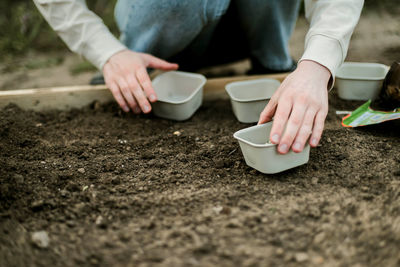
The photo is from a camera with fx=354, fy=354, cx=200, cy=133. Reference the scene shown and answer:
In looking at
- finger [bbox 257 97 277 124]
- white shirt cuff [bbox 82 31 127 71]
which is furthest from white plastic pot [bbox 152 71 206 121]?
finger [bbox 257 97 277 124]

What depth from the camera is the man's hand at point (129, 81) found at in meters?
1.37

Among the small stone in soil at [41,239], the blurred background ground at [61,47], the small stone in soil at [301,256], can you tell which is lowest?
the blurred background ground at [61,47]

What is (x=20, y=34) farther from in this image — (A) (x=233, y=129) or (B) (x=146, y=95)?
(A) (x=233, y=129)

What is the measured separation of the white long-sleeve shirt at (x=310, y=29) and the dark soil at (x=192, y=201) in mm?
299

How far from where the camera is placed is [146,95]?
1379 mm

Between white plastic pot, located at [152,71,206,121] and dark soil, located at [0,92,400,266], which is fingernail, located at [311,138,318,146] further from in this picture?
white plastic pot, located at [152,71,206,121]

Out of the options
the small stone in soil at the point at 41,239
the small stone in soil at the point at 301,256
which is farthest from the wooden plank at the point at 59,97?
the small stone in soil at the point at 301,256

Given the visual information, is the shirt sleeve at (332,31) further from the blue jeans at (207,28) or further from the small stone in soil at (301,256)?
the small stone in soil at (301,256)

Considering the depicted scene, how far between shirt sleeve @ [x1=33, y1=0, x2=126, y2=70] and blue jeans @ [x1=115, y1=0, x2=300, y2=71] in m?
0.19

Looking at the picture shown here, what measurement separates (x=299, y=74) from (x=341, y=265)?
557mm

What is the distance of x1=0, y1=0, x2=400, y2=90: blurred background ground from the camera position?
7.07 feet

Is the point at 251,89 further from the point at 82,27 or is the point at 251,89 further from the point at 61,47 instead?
the point at 61,47

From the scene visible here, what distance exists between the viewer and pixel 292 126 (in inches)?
38.2

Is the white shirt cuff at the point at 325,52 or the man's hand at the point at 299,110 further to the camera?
the white shirt cuff at the point at 325,52
